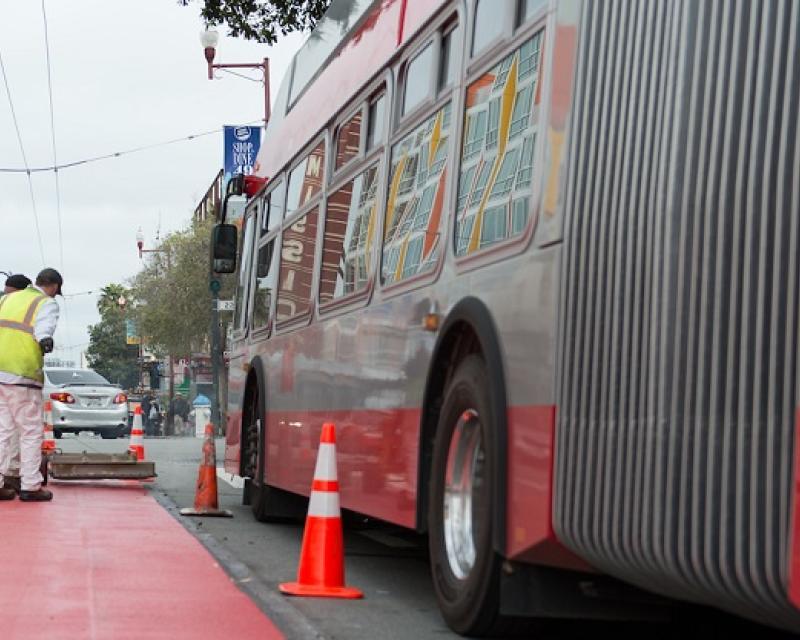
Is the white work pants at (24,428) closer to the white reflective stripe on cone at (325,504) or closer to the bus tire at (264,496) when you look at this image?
the bus tire at (264,496)

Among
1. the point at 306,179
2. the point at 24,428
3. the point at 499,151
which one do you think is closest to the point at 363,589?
the point at 499,151

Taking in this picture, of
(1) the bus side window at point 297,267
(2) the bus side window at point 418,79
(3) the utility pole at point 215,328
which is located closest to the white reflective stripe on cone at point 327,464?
(2) the bus side window at point 418,79

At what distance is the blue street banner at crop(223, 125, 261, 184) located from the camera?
111 feet

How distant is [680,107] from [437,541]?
8.57 ft

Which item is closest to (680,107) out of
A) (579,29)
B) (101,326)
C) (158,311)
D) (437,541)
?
(579,29)

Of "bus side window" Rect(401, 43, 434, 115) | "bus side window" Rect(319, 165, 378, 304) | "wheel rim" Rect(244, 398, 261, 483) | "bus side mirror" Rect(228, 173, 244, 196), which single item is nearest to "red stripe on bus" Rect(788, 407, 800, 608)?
"bus side window" Rect(401, 43, 434, 115)

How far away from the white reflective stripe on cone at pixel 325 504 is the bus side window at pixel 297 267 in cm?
277

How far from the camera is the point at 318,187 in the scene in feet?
34.1

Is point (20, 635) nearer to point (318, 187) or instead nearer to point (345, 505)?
point (345, 505)

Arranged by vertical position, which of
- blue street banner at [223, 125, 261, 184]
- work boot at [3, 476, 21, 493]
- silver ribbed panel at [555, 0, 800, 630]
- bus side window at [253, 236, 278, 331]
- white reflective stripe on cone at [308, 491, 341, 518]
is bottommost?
work boot at [3, 476, 21, 493]

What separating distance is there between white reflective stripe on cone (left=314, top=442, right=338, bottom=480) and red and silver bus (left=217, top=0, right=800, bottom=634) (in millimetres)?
268

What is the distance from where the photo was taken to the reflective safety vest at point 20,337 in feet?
41.9

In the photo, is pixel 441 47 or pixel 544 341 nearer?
pixel 544 341

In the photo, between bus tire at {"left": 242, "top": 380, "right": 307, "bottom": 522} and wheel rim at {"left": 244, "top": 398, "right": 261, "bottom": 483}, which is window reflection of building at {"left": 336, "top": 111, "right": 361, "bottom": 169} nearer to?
bus tire at {"left": 242, "top": 380, "right": 307, "bottom": 522}
